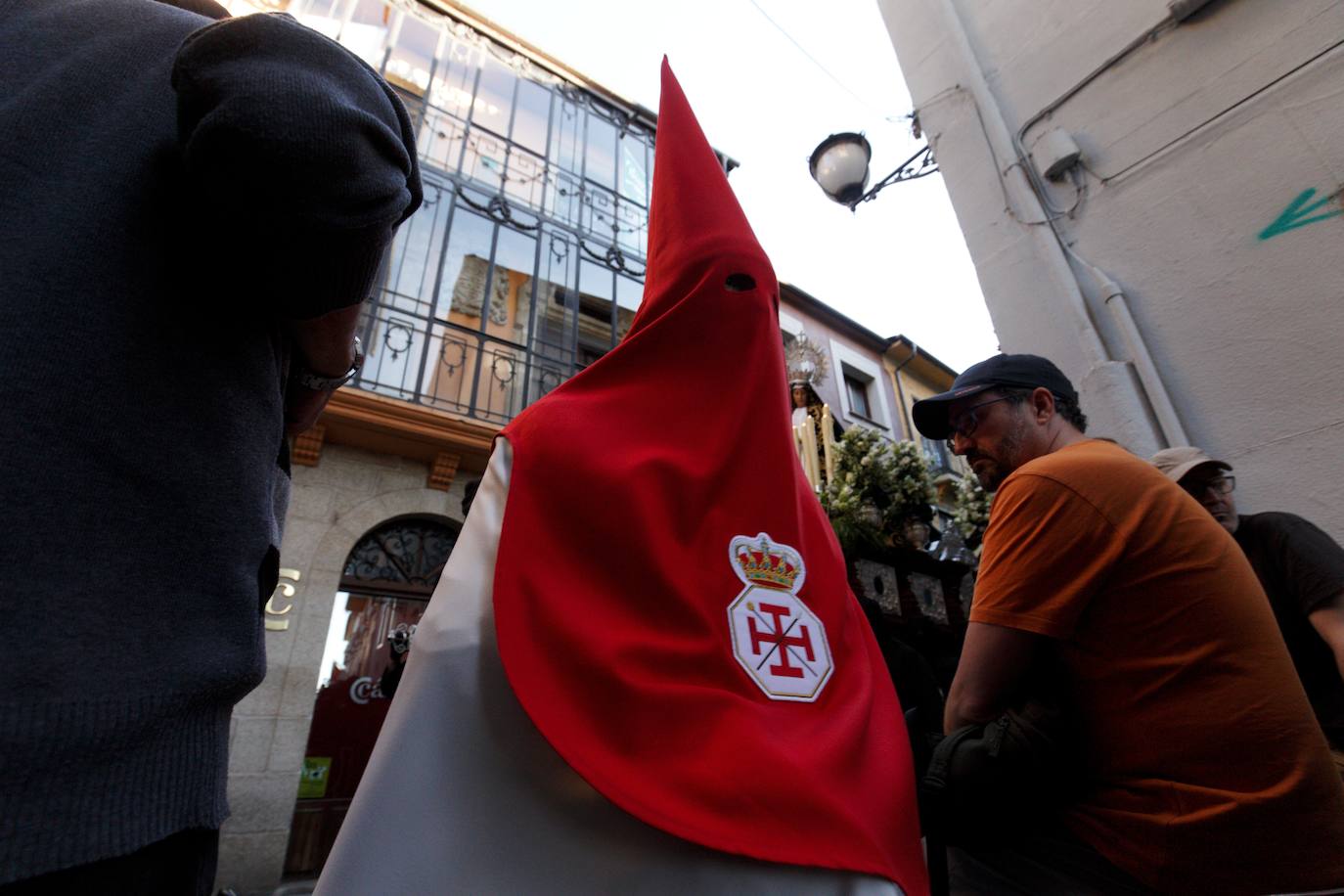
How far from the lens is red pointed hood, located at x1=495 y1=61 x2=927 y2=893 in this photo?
949 millimetres

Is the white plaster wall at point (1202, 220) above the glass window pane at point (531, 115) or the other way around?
the other way around

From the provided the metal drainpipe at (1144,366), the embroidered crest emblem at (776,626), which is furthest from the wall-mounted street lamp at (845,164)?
the embroidered crest emblem at (776,626)

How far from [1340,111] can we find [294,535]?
24.9 feet

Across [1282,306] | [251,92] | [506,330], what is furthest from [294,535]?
[1282,306]

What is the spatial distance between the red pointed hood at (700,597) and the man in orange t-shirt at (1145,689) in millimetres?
338

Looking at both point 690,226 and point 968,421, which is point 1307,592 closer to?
point 968,421

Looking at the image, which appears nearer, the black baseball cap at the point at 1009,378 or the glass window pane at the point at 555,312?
the black baseball cap at the point at 1009,378

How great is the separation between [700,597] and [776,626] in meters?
0.17

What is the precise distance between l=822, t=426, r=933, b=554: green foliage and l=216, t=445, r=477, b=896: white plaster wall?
11.0ft

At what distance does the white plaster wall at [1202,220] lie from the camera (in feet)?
9.28

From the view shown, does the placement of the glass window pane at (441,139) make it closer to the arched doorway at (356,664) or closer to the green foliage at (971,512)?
the arched doorway at (356,664)

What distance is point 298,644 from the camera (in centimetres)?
586

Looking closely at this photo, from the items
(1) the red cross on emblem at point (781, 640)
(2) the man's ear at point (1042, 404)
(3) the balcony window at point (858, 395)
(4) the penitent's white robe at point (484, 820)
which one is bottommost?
(4) the penitent's white robe at point (484, 820)

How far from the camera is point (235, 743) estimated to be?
5.28 meters
